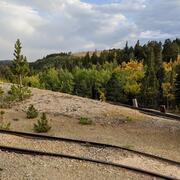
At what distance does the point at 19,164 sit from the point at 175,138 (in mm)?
10570

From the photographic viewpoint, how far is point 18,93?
3111cm

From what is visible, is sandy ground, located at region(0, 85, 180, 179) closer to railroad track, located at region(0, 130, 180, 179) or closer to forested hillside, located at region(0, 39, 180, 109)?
railroad track, located at region(0, 130, 180, 179)

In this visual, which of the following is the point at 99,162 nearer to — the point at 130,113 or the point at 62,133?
the point at 62,133

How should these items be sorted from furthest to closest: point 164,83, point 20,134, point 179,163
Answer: point 164,83 → point 20,134 → point 179,163

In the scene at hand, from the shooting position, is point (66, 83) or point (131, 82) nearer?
point (131, 82)

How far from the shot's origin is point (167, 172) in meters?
14.5

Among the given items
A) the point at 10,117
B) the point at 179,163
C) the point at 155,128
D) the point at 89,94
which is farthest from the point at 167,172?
the point at 89,94

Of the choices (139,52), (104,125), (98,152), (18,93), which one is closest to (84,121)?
(104,125)

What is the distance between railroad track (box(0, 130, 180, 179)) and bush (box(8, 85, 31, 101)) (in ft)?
38.7

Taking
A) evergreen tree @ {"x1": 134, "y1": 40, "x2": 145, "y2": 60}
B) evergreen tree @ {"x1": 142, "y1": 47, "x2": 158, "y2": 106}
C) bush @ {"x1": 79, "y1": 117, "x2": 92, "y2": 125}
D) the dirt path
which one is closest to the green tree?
evergreen tree @ {"x1": 142, "y1": 47, "x2": 158, "y2": 106}

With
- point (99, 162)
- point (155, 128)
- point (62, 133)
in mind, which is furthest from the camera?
point (155, 128)

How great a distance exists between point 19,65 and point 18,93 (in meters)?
2.00

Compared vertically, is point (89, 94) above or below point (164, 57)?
below

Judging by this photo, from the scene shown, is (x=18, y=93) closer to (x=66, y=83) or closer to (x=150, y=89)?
(x=150, y=89)
